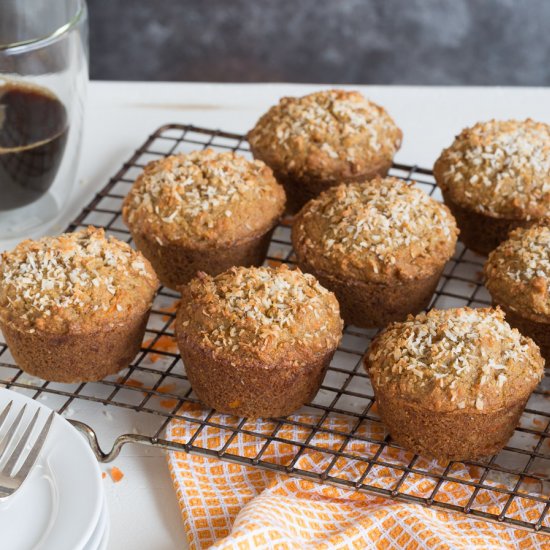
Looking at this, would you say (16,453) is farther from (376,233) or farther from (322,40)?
(322,40)

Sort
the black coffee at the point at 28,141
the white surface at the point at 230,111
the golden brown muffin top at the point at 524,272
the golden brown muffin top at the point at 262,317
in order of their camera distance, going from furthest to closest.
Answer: the white surface at the point at 230,111, the black coffee at the point at 28,141, the golden brown muffin top at the point at 524,272, the golden brown muffin top at the point at 262,317

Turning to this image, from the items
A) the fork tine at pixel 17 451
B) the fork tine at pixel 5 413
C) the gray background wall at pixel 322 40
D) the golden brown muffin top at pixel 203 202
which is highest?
the golden brown muffin top at pixel 203 202

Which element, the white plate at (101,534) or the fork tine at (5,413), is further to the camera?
the fork tine at (5,413)

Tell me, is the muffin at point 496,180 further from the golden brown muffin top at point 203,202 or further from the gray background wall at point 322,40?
the gray background wall at point 322,40

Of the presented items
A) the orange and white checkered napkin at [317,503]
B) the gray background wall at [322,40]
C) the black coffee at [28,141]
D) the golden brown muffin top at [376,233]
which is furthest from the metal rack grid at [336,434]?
the gray background wall at [322,40]

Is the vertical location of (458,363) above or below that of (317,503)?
above

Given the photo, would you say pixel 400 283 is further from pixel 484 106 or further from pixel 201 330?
pixel 484 106

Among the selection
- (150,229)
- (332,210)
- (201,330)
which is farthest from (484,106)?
(201,330)

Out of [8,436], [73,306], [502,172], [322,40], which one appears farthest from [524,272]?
[322,40]
